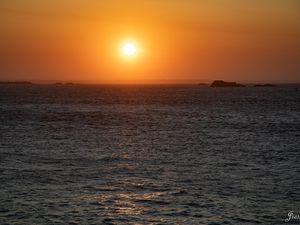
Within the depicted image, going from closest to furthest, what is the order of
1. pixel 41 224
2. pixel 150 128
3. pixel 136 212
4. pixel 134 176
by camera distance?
pixel 41 224
pixel 136 212
pixel 134 176
pixel 150 128

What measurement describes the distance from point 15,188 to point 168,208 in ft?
33.7

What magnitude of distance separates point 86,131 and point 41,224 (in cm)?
4635

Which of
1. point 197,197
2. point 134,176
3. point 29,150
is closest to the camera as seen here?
point 197,197

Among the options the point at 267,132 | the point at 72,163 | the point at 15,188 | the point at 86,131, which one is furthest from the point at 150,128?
the point at 15,188

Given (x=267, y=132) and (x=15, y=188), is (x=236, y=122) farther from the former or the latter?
(x=15, y=188)

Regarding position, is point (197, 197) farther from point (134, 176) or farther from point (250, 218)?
point (134, 176)

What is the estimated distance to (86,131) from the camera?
6919cm

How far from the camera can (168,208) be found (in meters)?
26.0

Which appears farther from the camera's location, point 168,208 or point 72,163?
point 72,163

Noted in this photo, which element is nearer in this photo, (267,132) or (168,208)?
(168,208)

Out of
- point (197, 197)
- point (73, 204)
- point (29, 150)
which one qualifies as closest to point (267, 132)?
point (29, 150)
